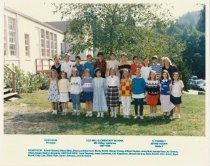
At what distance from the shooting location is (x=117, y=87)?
593 cm

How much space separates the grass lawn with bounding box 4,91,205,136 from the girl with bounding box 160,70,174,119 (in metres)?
0.19

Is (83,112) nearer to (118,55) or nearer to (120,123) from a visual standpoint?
(120,123)

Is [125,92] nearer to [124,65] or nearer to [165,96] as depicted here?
[124,65]

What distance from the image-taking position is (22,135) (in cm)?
546

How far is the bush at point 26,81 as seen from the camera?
761 cm

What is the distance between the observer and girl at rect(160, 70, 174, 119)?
5883 mm

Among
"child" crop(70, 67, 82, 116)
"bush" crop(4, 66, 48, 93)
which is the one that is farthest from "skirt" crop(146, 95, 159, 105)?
"bush" crop(4, 66, 48, 93)

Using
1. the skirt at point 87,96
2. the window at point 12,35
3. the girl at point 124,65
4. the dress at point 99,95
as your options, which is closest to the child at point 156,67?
the girl at point 124,65

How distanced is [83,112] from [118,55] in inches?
46.2

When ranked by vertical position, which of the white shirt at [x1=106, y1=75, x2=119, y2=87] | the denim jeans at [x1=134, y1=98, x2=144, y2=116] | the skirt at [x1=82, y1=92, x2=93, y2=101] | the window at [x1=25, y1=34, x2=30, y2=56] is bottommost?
the denim jeans at [x1=134, y1=98, x2=144, y2=116]

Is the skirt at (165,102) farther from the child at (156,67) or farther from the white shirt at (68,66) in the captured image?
the white shirt at (68,66)

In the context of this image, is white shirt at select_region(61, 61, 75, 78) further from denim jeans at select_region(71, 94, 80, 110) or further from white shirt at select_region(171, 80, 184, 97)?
white shirt at select_region(171, 80, 184, 97)

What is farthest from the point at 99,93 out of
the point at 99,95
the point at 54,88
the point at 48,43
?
the point at 48,43

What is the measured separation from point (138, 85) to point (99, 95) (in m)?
0.60
